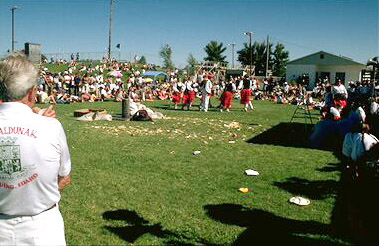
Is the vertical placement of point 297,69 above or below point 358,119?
above

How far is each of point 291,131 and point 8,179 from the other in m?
Result: 13.2

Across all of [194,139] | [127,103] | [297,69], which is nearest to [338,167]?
[194,139]

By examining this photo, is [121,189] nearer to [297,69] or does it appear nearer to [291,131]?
[291,131]

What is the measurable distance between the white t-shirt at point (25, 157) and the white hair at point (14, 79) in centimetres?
7

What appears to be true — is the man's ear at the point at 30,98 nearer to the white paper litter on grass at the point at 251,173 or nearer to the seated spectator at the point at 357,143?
the seated spectator at the point at 357,143

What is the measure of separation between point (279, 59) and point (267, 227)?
86295 mm

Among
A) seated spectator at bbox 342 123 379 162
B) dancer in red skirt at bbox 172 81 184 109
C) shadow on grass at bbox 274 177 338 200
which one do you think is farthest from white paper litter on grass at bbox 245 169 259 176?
dancer in red skirt at bbox 172 81 184 109

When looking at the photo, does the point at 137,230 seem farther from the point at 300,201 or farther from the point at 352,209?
the point at 352,209

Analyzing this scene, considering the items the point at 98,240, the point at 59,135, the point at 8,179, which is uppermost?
the point at 59,135

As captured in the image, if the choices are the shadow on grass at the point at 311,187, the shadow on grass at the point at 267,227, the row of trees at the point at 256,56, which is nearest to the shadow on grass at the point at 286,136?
the shadow on grass at the point at 311,187

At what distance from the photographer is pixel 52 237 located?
2.41m

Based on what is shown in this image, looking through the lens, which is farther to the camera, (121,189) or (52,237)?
(121,189)

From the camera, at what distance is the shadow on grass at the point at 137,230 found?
464 centimetres

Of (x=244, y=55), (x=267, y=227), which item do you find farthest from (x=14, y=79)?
(x=244, y=55)
